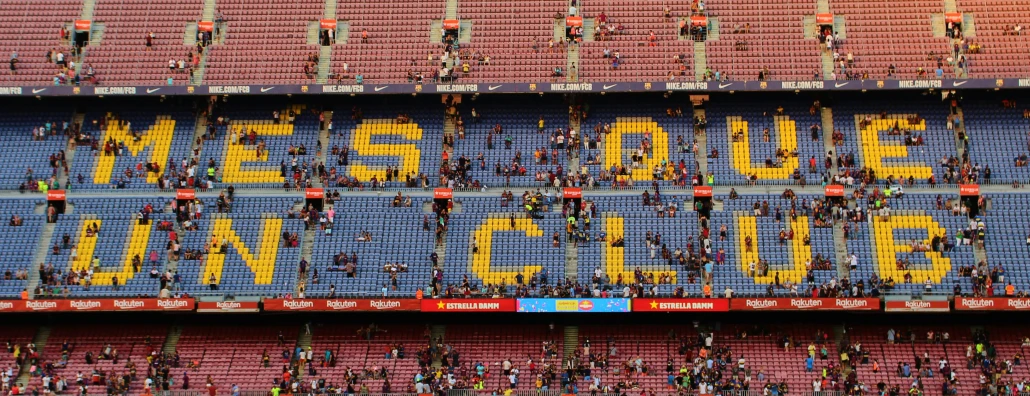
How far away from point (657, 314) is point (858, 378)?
9185 mm

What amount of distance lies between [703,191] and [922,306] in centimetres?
1157

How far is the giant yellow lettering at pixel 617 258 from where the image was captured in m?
65.1

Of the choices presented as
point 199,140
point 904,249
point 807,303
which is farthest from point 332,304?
point 904,249

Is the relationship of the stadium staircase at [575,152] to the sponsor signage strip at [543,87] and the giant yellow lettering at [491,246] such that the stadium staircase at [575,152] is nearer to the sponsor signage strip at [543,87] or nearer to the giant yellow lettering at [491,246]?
the sponsor signage strip at [543,87]

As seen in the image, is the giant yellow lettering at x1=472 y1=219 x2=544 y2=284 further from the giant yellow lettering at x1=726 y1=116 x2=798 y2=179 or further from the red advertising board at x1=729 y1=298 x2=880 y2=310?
the giant yellow lettering at x1=726 y1=116 x2=798 y2=179

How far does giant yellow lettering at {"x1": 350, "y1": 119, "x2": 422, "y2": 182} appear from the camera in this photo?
Answer: 70.9 metres

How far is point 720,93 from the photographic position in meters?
72.5

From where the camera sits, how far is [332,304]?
64062 millimetres

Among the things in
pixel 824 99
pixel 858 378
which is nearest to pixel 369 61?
pixel 824 99

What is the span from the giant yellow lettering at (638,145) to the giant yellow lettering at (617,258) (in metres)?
3.47

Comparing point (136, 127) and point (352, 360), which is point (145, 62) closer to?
point (136, 127)

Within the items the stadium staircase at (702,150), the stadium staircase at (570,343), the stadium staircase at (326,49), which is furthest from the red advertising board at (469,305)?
the stadium staircase at (326,49)

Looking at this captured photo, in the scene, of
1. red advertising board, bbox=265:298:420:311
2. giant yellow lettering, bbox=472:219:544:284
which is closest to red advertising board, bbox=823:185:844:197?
giant yellow lettering, bbox=472:219:544:284

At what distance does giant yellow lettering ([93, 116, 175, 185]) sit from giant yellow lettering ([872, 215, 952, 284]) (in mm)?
34321
